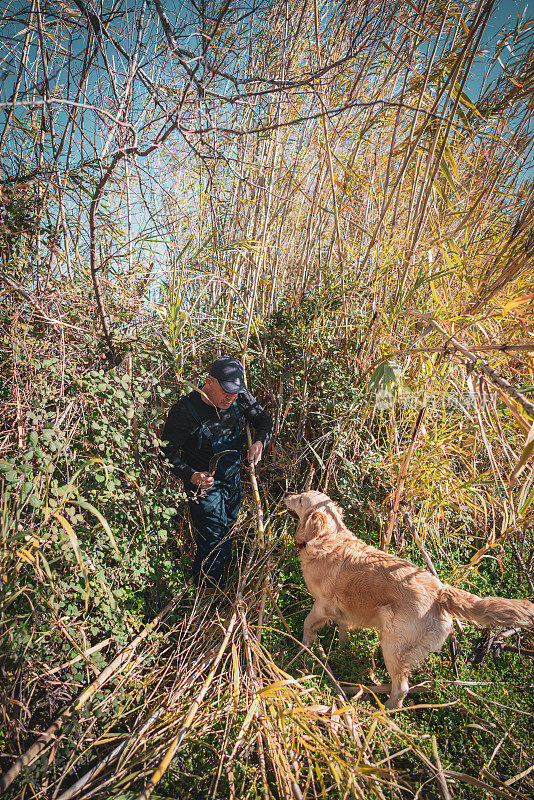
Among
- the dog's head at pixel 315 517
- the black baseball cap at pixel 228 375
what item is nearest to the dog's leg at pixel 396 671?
the dog's head at pixel 315 517

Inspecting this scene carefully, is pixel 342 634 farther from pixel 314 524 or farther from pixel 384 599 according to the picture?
pixel 314 524

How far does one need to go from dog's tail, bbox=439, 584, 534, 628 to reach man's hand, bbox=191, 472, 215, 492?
57.1 inches

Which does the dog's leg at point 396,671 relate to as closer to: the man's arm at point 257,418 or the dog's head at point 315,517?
the dog's head at point 315,517

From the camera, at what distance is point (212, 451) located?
2623mm

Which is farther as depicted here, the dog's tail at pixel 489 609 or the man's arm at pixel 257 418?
the man's arm at pixel 257 418

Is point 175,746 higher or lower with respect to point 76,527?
lower

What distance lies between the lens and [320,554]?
2.26 meters

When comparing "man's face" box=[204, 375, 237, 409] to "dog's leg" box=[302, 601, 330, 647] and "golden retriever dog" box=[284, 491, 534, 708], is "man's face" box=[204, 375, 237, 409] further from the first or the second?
"dog's leg" box=[302, 601, 330, 647]

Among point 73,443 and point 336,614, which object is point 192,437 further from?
point 336,614

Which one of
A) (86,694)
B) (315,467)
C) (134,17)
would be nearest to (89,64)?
(134,17)

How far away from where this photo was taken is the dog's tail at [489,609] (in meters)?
1.65

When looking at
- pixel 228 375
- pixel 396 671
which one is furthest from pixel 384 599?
pixel 228 375

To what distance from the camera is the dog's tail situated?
1.65 m

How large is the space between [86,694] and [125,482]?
98 centimetres
